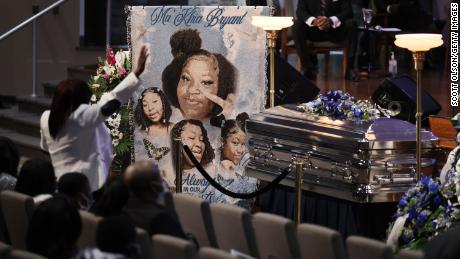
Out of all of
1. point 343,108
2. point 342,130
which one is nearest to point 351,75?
point 343,108

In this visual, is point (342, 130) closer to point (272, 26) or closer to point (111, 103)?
point (272, 26)

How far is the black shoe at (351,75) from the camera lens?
1223cm

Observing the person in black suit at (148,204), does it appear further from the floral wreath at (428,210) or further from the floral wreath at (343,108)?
the floral wreath at (343,108)

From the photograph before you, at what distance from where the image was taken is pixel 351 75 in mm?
12258

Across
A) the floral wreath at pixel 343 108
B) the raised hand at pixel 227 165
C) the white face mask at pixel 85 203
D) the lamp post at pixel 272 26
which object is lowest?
the raised hand at pixel 227 165

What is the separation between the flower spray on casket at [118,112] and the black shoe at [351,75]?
11.0 ft

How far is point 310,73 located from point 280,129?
341 centimetres

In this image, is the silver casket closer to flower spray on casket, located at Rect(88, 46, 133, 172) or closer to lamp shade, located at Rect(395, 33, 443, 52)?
lamp shade, located at Rect(395, 33, 443, 52)

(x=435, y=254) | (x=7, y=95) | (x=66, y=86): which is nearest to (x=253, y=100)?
(x=66, y=86)

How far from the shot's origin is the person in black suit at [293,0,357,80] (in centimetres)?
1220

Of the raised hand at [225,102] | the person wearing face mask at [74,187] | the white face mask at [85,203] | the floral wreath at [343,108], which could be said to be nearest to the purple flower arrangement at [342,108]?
the floral wreath at [343,108]

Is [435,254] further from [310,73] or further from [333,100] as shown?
[310,73]

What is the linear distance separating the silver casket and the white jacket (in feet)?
5.81

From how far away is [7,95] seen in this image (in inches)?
521
